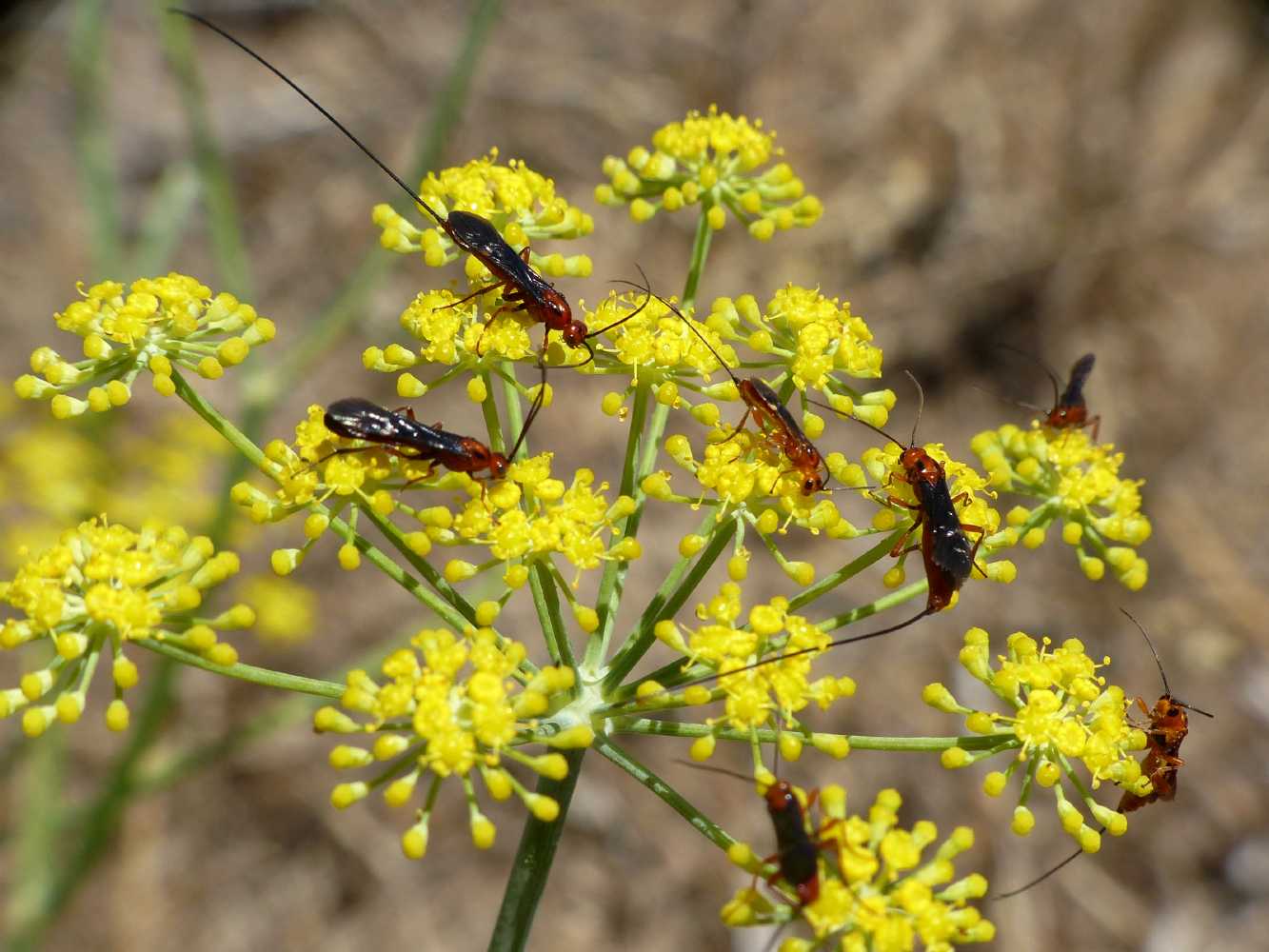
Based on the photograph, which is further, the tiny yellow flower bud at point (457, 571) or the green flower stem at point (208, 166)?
the green flower stem at point (208, 166)

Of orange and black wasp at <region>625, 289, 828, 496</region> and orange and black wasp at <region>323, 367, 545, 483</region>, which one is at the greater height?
orange and black wasp at <region>625, 289, 828, 496</region>

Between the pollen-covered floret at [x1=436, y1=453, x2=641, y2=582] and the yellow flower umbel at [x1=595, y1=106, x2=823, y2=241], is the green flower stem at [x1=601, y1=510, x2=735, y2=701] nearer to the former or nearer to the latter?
the pollen-covered floret at [x1=436, y1=453, x2=641, y2=582]

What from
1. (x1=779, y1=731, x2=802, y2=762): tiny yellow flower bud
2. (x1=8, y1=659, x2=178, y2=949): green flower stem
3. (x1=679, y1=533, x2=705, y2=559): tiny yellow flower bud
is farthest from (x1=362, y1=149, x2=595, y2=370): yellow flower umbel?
→ (x1=8, y1=659, x2=178, y2=949): green flower stem

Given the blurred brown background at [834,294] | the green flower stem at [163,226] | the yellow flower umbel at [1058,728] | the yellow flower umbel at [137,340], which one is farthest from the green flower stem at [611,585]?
the blurred brown background at [834,294]

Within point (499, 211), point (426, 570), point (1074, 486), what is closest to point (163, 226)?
point (499, 211)

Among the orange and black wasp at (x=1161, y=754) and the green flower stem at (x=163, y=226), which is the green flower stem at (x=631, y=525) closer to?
the orange and black wasp at (x=1161, y=754)

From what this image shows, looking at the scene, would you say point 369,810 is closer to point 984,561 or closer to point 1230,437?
point 984,561

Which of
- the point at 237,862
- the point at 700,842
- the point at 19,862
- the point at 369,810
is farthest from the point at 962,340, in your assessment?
the point at 19,862
